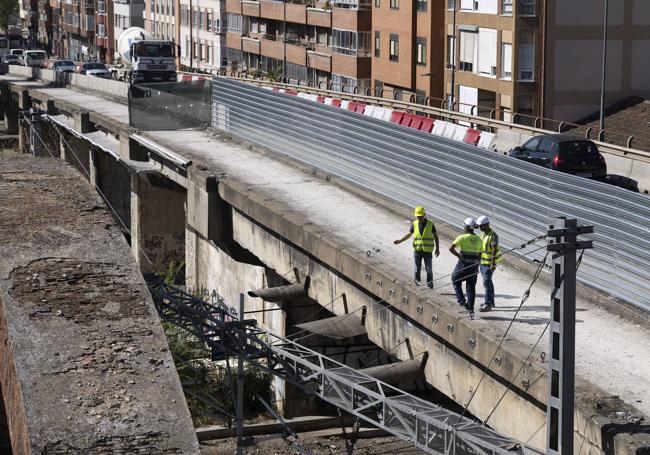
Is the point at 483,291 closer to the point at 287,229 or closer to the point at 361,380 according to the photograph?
the point at 361,380

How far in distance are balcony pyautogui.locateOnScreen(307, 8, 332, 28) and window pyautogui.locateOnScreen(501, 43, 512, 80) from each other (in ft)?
76.8

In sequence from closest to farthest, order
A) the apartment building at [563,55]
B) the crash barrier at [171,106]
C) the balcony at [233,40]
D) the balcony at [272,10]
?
1. the crash barrier at [171,106]
2. the apartment building at [563,55]
3. the balcony at [272,10]
4. the balcony at [233,40]

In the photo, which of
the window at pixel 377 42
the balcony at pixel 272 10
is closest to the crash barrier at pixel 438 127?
the window at pixel 377 42

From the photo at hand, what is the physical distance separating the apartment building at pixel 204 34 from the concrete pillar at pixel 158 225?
56776 mm

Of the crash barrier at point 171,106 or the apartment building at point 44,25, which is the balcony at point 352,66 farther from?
the apartment building at point 44,25

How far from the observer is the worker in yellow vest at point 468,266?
1822cm

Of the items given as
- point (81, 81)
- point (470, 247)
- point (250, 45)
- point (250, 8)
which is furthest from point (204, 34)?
point (470, 247)

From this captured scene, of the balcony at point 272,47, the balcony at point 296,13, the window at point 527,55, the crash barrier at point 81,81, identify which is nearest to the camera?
the window at point 527,55

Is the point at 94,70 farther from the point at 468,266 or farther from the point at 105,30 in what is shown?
the point at 468,266

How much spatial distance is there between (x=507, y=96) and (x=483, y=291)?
38673 mm

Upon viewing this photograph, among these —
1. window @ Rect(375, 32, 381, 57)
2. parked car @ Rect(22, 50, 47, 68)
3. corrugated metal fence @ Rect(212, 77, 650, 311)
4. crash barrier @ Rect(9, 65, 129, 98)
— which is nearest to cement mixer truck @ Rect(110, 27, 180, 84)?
crash barrier @ Rect(9, 65, 129, 98)

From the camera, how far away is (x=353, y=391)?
746 inches

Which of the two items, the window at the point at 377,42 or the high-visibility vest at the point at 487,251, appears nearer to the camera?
the high-visibility vest at the point at 487,251

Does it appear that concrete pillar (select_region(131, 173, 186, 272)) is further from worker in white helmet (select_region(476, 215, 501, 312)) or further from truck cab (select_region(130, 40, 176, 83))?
truck cab (select_region(130, 40, 176, 83))
